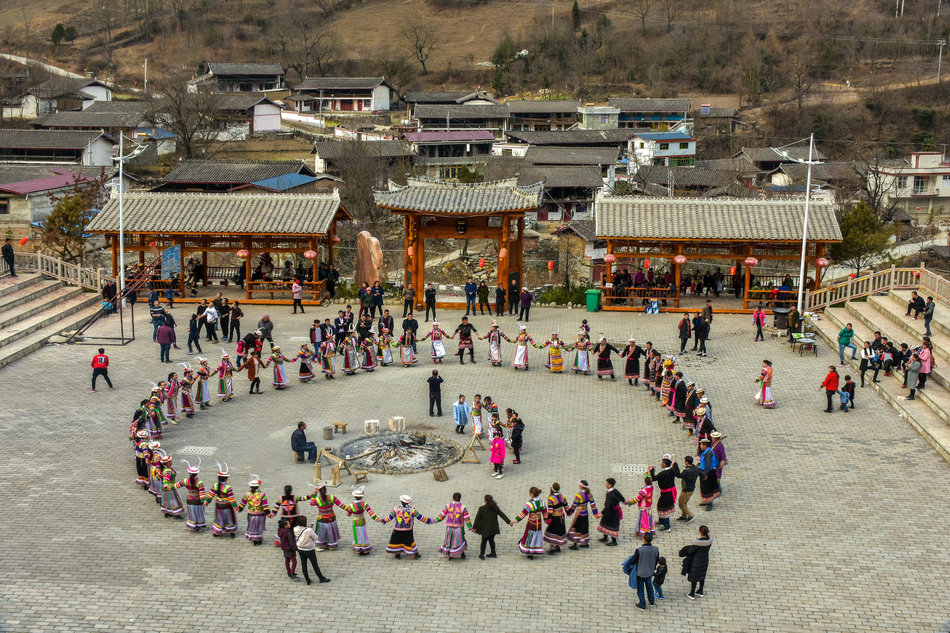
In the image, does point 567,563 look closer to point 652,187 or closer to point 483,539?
point 483,539

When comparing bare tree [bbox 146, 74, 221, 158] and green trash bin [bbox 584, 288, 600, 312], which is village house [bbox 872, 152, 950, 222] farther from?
bare tree [bbox 146, 74, 221, 158]

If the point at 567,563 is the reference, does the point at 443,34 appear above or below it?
above

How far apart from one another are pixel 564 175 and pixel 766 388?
158 feet

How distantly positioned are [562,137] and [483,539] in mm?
69481

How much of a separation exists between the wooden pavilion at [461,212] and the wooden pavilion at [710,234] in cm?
285

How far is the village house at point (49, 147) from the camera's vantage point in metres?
73.6

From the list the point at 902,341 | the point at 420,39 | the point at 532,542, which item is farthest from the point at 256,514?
the point at 420,39

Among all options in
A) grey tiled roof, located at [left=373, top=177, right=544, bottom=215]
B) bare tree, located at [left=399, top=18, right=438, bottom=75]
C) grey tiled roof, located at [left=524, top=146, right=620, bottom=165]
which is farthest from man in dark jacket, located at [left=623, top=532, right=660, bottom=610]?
bare tree, located at [left=399, top=18, right=438, bottom=75]

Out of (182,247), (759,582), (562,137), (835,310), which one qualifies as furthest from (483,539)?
(562,137)

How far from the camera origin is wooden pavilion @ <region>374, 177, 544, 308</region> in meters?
34.0

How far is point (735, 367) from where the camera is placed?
2808cm

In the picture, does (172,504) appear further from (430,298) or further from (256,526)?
(430,298)

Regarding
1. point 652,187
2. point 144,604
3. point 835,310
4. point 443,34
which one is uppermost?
point 443,34

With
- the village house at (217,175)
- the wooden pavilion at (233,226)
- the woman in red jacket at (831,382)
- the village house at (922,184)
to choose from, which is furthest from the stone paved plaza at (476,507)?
the village house at (922,184)
